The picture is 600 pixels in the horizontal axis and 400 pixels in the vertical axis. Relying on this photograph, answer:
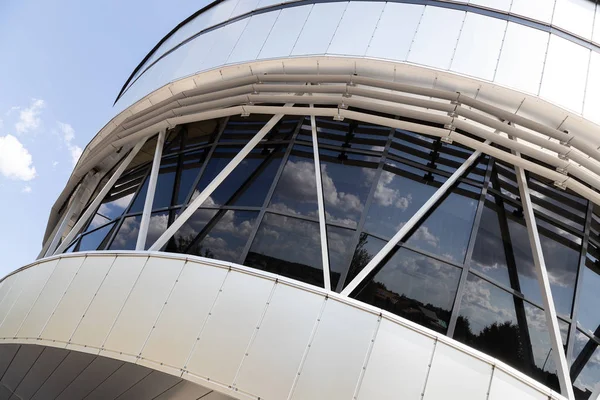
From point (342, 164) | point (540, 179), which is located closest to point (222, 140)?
point (342, 164)

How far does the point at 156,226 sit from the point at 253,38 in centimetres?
613

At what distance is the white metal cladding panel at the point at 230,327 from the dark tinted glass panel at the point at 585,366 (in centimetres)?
680

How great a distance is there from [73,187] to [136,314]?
47.7 feet

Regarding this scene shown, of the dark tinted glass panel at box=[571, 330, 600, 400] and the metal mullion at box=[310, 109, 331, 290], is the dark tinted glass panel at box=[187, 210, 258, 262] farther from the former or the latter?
the dark tinted glass panel at box=[571, 330, 600, 400]

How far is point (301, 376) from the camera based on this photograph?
24.5 ft

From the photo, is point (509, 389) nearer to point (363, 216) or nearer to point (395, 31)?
point (363, 216)

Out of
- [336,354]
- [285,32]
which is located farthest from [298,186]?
[285,32]

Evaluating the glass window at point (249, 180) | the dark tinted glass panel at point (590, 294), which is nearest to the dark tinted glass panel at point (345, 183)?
the glass window at point (249, 180)

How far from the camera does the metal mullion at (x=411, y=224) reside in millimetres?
8931

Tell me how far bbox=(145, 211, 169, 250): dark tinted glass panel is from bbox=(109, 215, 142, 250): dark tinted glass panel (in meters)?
0.71

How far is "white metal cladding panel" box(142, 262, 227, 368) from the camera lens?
8242 millimetres

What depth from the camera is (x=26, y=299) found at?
1140 centimetres

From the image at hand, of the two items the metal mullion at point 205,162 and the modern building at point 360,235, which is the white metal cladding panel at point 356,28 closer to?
the modern building at point 360,235

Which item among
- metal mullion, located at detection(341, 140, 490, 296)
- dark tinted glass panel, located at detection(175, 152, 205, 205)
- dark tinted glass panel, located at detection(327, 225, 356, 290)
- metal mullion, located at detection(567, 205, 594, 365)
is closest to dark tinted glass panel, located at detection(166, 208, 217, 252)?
dark tinted glass panel, located at detection(175, 152, 205, 205)
